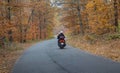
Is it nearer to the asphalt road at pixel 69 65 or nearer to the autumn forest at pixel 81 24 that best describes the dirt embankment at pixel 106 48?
the autumn forest at pixel 81 24

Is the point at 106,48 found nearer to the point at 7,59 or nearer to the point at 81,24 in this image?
the point at 7,59

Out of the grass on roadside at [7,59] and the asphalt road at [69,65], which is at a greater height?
the asphalt road at [69,65]

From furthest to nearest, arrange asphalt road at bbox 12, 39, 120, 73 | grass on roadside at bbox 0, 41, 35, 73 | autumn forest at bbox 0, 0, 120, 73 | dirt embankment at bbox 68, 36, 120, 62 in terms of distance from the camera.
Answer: autumn forest at bbox 0, 0, 120, 73
dirt embankment at bbox 68, 36, 120, 62
grass on roadside at bbox 0, 41, 35, 73
asphalt road at bbox 12, 39, 120, 73

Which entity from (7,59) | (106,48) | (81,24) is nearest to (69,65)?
(7,59)

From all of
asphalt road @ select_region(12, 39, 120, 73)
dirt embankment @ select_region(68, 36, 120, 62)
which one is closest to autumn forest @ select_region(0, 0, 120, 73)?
dirt embankment @ select_region(68, 36, 120, 62)

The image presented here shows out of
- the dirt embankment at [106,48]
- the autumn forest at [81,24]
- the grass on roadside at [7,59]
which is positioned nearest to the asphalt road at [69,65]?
the grass on roadside at [7,59]

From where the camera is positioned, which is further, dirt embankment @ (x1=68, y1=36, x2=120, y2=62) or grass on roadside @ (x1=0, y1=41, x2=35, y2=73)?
dirt embankment @ (x1=68, y1=36, x2=120, y2=62)

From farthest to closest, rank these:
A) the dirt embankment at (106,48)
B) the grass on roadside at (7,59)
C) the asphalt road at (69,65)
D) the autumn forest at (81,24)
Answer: the autumn forest at (81,24) → the dirt embankment at (106,48) → the grass on roadside at (7,59) → the asphalt road at (69,65)

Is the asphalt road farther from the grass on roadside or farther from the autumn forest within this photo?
the autumn forest

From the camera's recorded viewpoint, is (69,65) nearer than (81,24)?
Yes

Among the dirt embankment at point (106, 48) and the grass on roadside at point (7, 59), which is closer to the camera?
the grass on roadside at point (7, 59)

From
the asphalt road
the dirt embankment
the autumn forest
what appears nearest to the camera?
the asphalt road

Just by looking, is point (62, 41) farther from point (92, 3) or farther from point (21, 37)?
point (21, 37)

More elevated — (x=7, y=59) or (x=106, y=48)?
(x=106, y=48)
